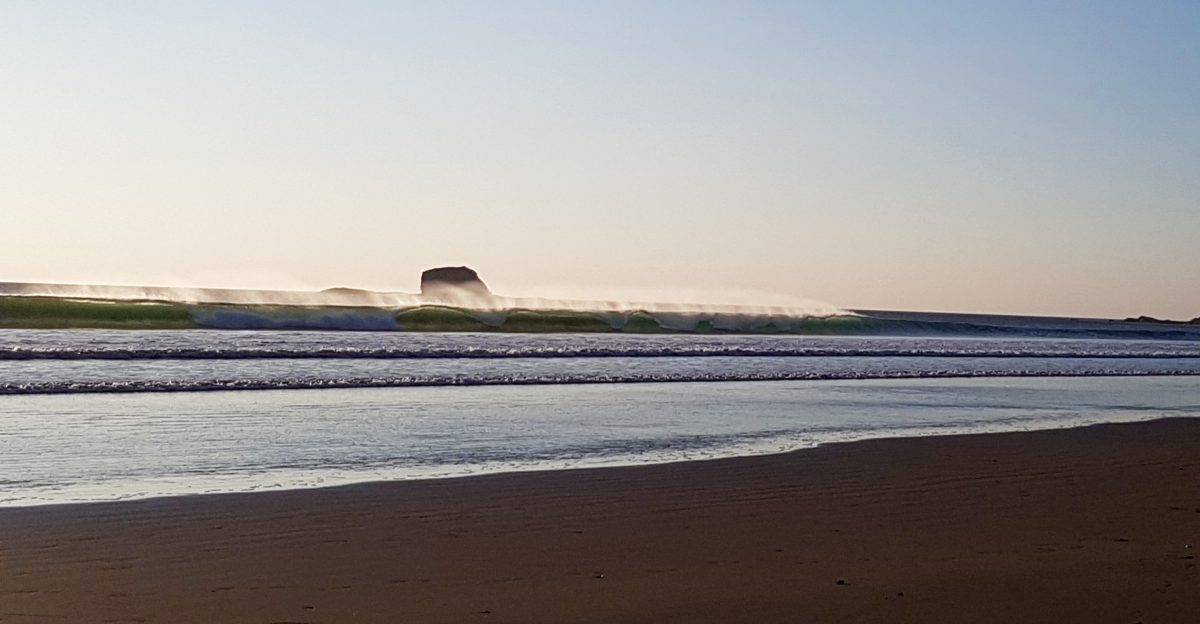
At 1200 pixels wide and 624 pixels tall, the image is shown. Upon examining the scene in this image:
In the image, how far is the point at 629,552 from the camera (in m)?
6.33

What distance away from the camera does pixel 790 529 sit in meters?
7.12

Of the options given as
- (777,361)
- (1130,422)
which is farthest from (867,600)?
(777,361)

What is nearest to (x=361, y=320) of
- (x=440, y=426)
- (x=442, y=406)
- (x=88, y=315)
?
(x=88, y=315)

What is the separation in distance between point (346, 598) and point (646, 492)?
3487 millimetres

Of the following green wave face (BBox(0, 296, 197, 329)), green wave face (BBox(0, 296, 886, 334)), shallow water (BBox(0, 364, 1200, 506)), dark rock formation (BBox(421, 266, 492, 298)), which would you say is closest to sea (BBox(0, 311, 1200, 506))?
shallow water (BBox(0, 364, 1200, 506))

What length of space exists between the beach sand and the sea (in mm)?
1150

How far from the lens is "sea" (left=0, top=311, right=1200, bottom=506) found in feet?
31.3

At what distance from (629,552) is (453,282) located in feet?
335

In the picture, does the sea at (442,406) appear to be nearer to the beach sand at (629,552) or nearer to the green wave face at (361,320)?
the beach sand at (629,552)

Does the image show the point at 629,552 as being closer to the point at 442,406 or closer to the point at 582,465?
the point at 582,465

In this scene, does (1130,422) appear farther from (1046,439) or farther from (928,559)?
(928,559)

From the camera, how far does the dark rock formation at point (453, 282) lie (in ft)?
342

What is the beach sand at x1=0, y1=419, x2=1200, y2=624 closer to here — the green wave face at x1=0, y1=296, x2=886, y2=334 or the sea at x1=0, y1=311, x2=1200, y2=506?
the sea at x1=0, y1=311, x2=1200, y2=506

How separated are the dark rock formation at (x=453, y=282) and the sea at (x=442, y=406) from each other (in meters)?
71.8
